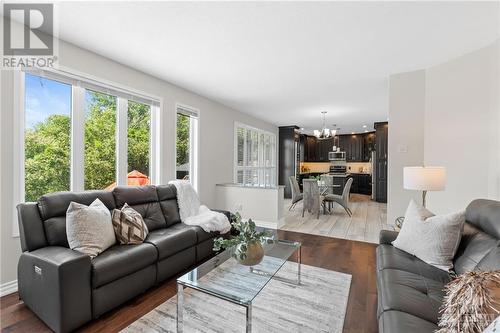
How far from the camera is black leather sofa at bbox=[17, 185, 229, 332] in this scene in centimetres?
169

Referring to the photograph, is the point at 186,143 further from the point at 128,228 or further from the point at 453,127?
the point at 453,127

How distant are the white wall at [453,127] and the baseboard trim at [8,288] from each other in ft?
15.8

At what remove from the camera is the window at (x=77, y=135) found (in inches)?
98.5

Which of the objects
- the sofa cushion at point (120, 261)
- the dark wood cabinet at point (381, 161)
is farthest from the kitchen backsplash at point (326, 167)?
the sofa cushion at point (120, 261)

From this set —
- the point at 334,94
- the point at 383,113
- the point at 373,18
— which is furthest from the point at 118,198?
the point at 383,113

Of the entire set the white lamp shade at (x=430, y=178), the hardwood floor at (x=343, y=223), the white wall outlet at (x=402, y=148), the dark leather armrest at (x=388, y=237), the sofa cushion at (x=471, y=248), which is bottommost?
the hardwood floor at (x=343, y=223)

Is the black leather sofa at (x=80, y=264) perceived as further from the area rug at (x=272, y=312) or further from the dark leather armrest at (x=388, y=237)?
the dark leather armrest at (x=388, y=237)

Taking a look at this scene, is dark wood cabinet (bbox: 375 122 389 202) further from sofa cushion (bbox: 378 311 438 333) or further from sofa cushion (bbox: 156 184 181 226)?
sofa cushion (bbox: 378 311 438 333)

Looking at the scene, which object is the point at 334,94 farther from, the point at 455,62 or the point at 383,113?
the point at 383,113

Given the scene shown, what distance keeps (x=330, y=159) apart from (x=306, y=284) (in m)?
8.41

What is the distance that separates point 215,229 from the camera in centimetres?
310

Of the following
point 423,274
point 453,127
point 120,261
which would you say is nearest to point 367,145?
point 453,127

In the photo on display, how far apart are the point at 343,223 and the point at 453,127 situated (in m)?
2.57

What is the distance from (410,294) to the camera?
1.42 meters
